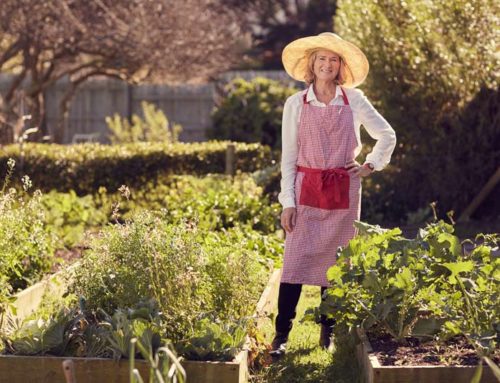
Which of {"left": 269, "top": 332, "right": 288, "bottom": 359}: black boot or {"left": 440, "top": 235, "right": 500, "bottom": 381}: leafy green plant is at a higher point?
{"left": 440, "top": 235, "right": 500, "bottom": 381}: leafy green plant

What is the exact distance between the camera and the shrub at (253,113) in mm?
17281

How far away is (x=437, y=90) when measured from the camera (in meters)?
10.6

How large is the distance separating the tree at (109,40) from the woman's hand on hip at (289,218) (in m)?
9.57

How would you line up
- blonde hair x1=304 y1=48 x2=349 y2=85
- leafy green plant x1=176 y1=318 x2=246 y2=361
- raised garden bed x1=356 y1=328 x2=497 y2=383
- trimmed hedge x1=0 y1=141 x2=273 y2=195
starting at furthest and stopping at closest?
trimmed hedge x1=0 y1=141 x2=273 y2=195, blonde hair x1=304 y1=48 x2=349 y2=85, leafy green plant x1=176 y1=318 x2=246 y2=361, raised garden bed x1=356 y1=328 x2=497 y2=383

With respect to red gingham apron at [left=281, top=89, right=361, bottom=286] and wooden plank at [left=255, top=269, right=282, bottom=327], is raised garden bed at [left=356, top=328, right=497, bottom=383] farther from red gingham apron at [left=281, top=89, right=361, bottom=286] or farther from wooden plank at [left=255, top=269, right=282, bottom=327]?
red gingham apron at [left=281, top=89, right=361, bottom=286]

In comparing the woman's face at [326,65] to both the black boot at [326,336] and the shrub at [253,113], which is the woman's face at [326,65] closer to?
the black boot at [326,336]

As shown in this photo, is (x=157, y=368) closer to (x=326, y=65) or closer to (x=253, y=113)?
(x=326, y=65)

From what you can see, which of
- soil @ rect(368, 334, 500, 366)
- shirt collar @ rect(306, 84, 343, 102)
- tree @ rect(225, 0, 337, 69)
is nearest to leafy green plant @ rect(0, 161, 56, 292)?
shirt collar @ rect(306, 84, 343, 102)

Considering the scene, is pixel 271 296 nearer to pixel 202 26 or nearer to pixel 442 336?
pixel 442 336

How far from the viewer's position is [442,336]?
4.58 meters

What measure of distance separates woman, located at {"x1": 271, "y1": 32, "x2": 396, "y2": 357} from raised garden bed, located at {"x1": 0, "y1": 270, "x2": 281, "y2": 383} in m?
1.09

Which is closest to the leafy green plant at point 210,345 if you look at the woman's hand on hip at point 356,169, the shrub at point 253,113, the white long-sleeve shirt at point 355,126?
the white long-sleeve shirt at point 355,126

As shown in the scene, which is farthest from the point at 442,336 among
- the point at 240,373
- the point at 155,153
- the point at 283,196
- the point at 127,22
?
the point at 127,22

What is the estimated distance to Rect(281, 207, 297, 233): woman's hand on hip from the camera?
5.50m
